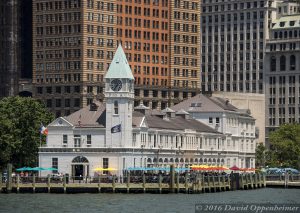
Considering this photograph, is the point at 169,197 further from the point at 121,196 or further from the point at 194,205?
the point at 194,205

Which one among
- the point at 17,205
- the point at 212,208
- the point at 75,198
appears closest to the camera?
the point at 212,208

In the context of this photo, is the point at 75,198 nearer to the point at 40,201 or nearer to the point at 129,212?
the point at 40,201

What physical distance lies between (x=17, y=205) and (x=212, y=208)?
27.4 metres

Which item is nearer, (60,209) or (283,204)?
(60,209)

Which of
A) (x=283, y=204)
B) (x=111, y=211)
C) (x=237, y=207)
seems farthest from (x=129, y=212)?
(x=283, y=204)

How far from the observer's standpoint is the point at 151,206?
17575 centimetres

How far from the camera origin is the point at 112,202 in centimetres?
18338

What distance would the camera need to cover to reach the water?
169 m

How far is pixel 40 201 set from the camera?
18438 cm

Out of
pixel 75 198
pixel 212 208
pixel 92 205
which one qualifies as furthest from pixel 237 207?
pixel 75 198

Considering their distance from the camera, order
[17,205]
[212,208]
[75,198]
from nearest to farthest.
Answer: [212,208] → [17,205] → [75,198]

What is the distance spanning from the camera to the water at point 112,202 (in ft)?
555

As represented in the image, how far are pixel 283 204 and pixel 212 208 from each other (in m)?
21.0

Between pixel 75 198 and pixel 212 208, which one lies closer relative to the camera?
pixel 212 208
